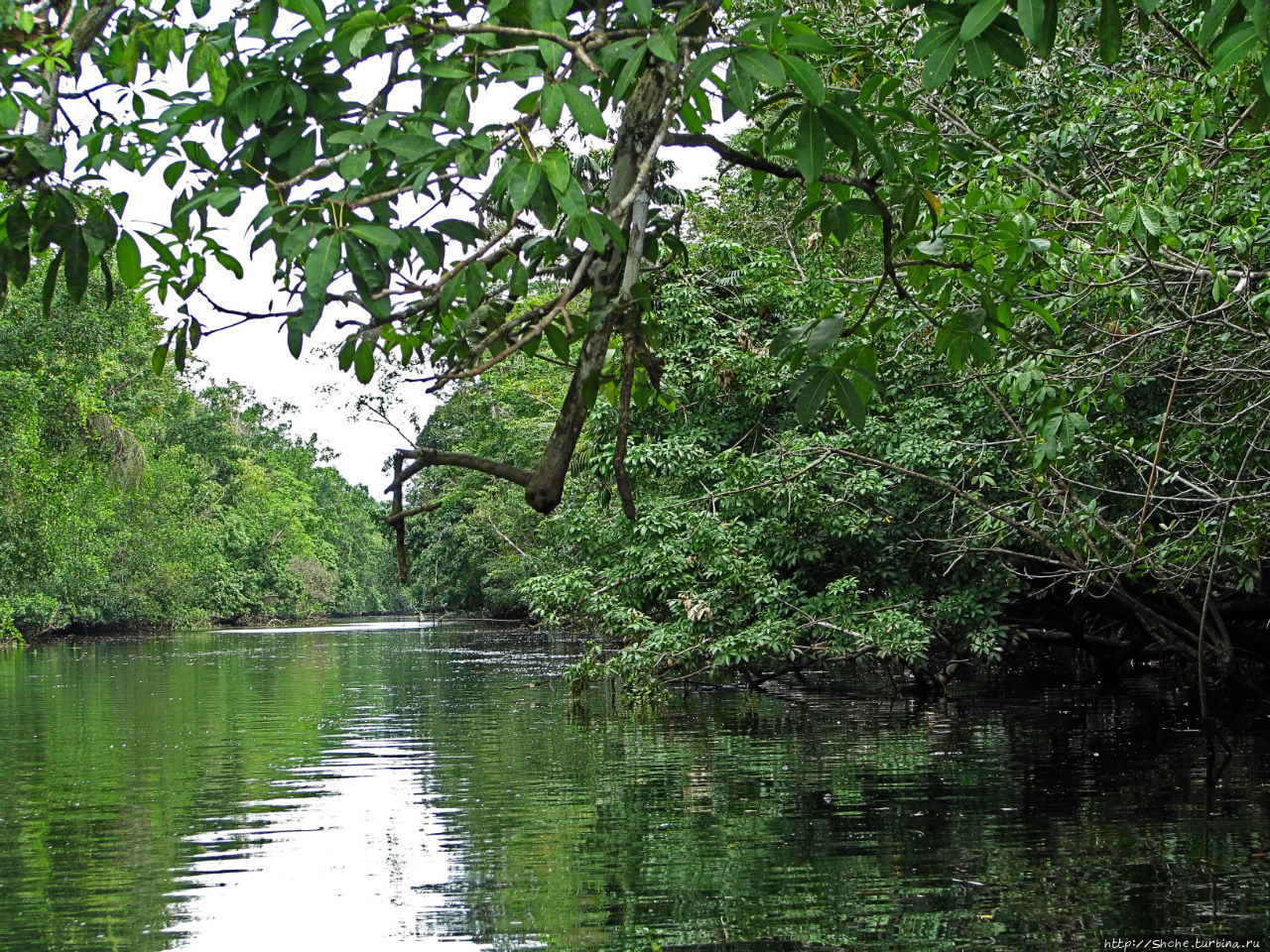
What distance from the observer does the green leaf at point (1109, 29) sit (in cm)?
274

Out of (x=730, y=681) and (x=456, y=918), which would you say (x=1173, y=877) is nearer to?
(x=456, y=918)

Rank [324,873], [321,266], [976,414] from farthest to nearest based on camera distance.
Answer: [976,414] < [324,873] < [321,266]

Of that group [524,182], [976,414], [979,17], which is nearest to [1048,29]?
[979,17]

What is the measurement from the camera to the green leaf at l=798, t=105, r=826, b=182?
7.96 feet

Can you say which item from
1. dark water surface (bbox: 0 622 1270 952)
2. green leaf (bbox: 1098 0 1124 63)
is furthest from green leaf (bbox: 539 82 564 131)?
dark water surface (bbox: 0 622 1270 952)

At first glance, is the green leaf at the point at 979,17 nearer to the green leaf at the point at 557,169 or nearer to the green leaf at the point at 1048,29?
the green leaf at the point at 1048,29

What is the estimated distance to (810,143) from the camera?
243cm

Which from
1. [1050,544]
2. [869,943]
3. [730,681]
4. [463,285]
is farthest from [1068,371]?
[730,681]

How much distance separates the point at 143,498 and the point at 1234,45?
35029 millimetres

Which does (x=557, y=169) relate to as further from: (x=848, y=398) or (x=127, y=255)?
(x=127, y=255)

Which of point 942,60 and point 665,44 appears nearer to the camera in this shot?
point 665,44

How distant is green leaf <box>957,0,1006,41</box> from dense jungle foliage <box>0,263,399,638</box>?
1630 mm

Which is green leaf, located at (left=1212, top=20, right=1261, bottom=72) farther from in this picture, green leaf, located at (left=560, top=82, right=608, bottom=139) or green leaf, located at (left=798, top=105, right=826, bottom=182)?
green leaf, located at (left=560, top=82, right=608, bottom=139)

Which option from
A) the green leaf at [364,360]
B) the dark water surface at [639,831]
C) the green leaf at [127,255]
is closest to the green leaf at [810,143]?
the green leaf at [364,360]
